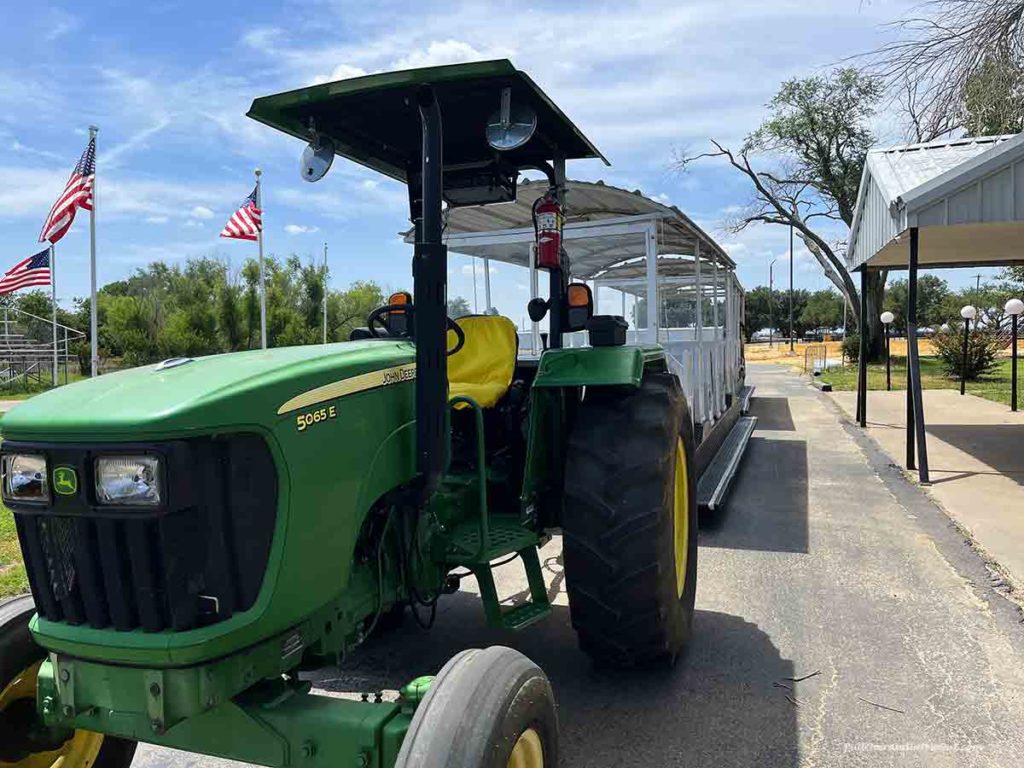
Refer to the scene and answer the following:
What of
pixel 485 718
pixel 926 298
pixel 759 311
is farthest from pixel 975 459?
pixel 759 311

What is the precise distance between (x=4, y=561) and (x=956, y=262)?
12911 millimetres

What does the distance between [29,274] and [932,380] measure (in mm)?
21680

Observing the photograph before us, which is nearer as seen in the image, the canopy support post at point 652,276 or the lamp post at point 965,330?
the canopy support post at point 652,276

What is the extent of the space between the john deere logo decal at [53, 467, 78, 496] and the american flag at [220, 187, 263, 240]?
1535cm

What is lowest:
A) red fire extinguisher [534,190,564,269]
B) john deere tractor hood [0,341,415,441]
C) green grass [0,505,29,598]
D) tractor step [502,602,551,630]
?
green grass [0,505,29,598]

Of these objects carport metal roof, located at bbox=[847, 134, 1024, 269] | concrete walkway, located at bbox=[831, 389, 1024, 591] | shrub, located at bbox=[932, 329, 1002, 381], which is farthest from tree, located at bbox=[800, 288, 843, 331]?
carport metal roof, located at bbox=[847, 134, 1024, 269]

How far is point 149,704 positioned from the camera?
187 centimetres

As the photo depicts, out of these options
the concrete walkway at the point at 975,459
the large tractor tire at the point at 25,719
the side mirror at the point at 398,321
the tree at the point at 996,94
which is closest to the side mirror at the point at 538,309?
the side mirror at the point at 398,321

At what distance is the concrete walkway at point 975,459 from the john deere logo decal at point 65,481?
195 inches

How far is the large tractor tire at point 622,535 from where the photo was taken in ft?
10.2

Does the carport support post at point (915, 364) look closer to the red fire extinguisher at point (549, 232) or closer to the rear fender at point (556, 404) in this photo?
the rear fender at point (556, 404)

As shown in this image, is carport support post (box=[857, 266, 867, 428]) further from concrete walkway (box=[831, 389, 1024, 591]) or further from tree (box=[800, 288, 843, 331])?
tree (box=[800, 288, 843, 331])

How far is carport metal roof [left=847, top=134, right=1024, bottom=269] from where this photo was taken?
713 cm

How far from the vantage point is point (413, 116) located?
10.4 feet
